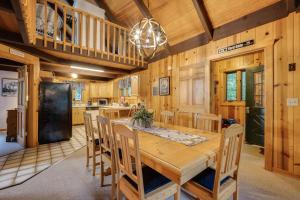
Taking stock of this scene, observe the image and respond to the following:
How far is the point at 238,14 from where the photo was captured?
119 inches

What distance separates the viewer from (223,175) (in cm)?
130

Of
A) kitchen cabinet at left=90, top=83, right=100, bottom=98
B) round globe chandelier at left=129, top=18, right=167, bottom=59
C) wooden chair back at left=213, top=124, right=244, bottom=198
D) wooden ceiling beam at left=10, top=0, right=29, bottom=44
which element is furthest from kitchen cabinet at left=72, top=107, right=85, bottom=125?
wooden chair back at left=213, top=124, right=244, bottom=198

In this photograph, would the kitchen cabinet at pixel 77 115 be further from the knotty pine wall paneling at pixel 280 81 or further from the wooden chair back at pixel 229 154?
the wooden chair back at pixel 229 154

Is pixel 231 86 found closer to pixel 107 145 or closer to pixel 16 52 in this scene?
pixel 107 145

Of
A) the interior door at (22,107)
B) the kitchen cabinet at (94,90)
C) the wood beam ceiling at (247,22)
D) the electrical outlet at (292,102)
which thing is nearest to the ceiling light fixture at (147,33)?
the wood beam ceiling at (247,22)

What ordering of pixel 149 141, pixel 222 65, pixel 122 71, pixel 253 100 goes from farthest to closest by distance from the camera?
pixel 122 71, pixel 222 65, pixel 253 100, pixel 149 141

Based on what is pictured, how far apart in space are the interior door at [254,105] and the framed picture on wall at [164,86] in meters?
2.17

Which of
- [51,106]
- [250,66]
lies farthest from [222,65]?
[51,106]

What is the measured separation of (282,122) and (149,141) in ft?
7.60

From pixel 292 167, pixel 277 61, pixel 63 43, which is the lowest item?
pixel 292 167

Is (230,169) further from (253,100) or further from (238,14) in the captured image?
(253,100)

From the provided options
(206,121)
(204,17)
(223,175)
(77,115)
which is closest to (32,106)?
(77,115)

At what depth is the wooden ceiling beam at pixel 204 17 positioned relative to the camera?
122 inches

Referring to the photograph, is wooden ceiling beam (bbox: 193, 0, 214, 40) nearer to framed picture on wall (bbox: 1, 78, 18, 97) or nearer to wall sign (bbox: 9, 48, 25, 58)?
wall sign (bbox: 9, 48, 25, 58)
